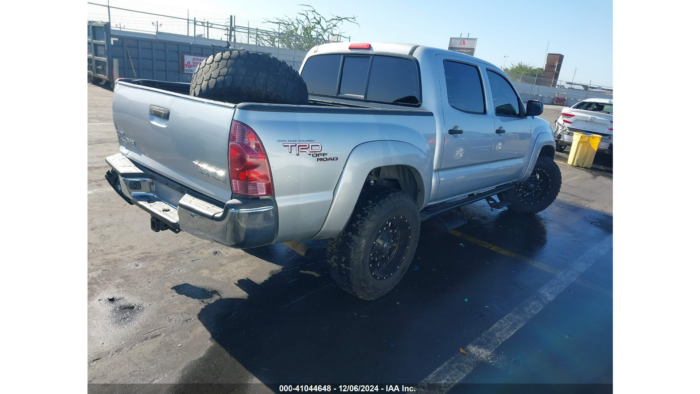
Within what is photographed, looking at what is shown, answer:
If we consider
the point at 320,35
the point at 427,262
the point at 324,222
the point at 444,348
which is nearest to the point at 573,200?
the point at 427,262

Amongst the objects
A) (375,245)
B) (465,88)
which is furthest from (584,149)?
(375,245)

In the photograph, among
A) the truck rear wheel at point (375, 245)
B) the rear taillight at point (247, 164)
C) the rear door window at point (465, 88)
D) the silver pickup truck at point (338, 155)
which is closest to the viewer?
the rear taillight at point (247, 164)

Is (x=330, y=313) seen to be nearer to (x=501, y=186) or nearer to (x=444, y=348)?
(x=444, y=348)

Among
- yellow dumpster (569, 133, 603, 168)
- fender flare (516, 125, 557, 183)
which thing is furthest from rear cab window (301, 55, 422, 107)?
yellow dumpster (569, 133, 603, 168)

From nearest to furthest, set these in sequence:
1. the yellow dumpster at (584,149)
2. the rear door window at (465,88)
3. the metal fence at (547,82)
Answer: the rear door window at (465,88) → the yellow dumpster at (584,149) → the metal fence at (547,82)

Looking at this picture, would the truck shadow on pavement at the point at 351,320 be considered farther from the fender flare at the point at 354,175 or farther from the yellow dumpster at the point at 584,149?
the yellow dumpster at the point at 584,149

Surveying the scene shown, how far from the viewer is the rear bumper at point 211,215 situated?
2.56 metres

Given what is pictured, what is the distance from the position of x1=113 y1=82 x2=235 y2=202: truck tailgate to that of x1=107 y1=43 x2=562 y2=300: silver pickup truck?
0.03ft

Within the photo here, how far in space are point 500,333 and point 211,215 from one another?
235cm

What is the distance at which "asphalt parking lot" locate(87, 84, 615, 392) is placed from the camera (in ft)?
8.96

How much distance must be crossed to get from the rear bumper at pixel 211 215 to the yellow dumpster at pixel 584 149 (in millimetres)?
10890

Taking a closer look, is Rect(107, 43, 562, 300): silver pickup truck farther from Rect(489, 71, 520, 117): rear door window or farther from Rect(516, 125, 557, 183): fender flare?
Rect(516, 125, 557, 183): fender flare

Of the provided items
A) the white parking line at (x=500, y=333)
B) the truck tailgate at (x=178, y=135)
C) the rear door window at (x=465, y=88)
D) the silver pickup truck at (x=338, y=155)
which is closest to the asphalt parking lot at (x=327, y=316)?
the white parking line at (x=500, y=333)

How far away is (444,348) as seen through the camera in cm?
306
